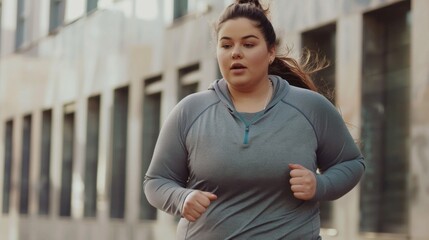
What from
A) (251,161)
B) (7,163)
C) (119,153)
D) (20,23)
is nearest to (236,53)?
(251,161)

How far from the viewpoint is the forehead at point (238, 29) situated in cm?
446

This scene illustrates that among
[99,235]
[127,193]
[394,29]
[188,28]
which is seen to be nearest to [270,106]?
[394,29]

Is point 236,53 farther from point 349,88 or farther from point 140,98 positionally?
point 140,98

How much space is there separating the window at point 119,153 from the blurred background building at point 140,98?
0.02m

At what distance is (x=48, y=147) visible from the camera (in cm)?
2961

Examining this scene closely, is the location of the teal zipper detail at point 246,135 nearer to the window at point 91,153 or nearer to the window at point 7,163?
the window at point 91,153

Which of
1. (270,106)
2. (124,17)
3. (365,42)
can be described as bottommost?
(270,106)

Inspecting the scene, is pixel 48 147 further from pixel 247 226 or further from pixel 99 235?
pixel 247 226

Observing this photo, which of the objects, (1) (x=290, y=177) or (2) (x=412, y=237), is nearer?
(1) (x=290, y=177)

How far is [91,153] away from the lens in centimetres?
2597

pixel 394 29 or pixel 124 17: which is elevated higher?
pixel 124 17

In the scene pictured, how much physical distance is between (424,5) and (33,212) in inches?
714

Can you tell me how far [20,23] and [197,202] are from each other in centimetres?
2913

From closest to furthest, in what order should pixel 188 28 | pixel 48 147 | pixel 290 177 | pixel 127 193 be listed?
pixel 290 177
pixel 188 28
pixel 127 193
pixel 48 147
